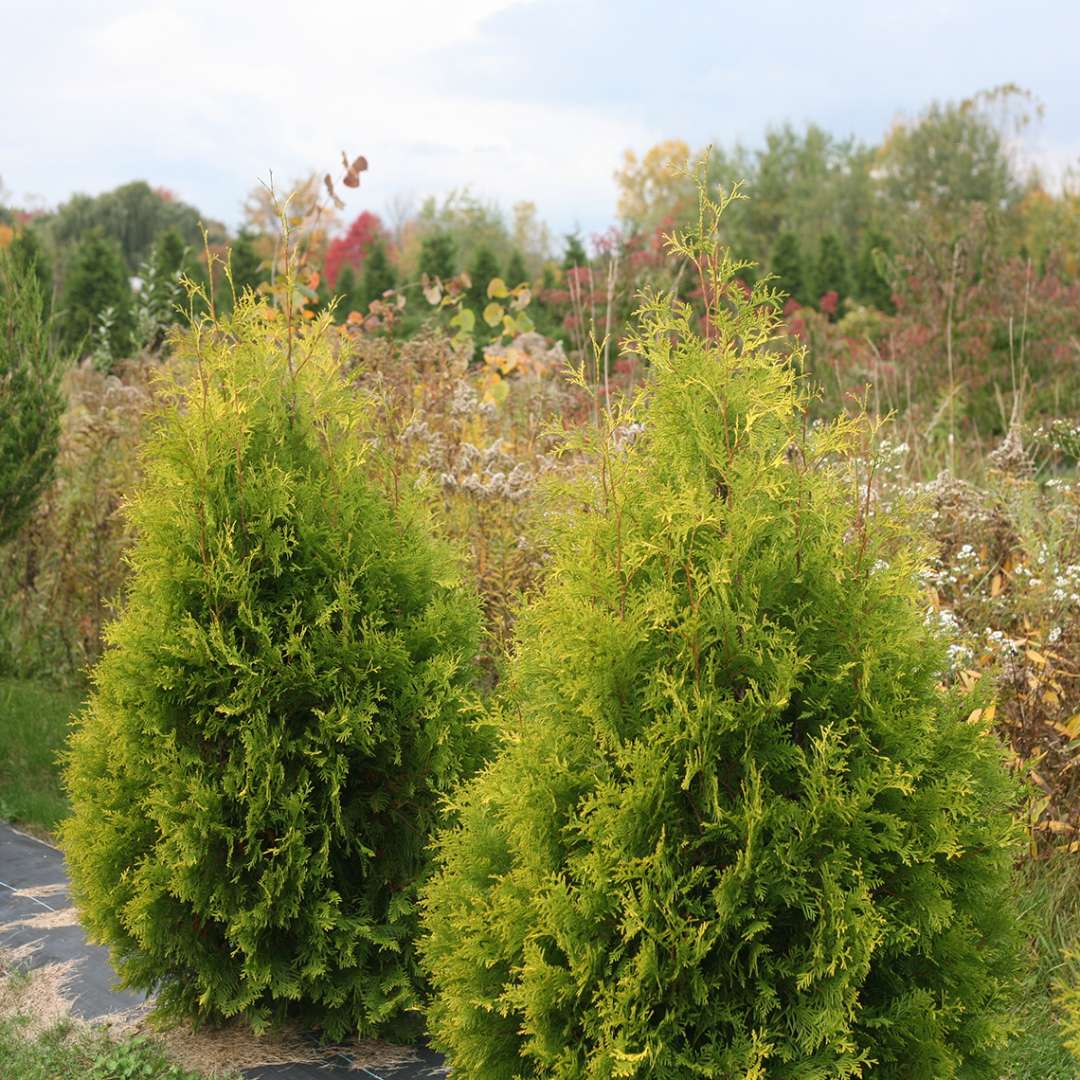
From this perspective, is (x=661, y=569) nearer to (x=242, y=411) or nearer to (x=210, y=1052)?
(x=242, y=411)

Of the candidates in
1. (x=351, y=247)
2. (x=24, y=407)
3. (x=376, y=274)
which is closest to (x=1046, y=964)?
(x=24, y=407)

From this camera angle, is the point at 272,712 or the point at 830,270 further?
the point at 830,270

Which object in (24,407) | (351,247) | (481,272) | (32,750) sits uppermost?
(351,247)

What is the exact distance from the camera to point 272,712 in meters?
3.60

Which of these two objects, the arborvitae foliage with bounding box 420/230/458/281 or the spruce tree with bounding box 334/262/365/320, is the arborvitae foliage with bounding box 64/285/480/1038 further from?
the arborvitae foliage with bounding box 420/230/458/281

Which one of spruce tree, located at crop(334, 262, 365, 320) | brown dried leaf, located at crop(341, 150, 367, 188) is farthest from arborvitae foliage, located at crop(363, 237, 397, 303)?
brown dried leaf, located at crop(341, 150, 367, 188)

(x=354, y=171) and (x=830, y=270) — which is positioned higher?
(x=830, y=270)

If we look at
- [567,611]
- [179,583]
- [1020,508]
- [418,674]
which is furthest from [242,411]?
[1020,508]

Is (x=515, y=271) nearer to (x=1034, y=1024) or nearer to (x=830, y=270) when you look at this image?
(x=830, y=270)

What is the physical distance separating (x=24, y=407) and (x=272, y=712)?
4.21 metres

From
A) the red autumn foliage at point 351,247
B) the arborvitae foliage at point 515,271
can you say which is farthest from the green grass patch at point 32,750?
the red autumn foliage at point 351,247

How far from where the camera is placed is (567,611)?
268 centimetres

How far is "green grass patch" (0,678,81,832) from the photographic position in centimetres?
630

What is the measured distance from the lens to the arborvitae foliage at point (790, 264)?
27.6m
